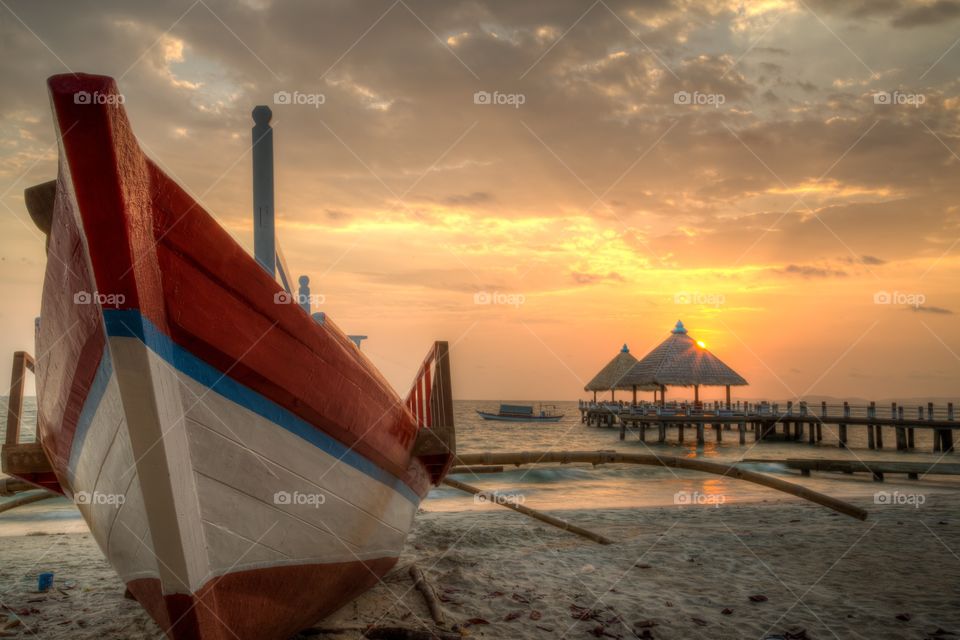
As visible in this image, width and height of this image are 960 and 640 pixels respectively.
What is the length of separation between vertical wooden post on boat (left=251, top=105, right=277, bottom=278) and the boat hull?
1258mm

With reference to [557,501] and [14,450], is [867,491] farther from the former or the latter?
[14,450]

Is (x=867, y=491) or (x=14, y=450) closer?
(x=14, y=450)

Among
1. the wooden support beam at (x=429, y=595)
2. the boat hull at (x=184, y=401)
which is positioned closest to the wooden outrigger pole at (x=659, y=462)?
the wooden support beam at (x=429, y=595)

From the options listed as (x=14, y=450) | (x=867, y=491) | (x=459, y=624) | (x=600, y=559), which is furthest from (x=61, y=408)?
(x=867, y=491)

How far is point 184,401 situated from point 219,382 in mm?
196

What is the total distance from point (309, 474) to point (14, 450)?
2.93 metres

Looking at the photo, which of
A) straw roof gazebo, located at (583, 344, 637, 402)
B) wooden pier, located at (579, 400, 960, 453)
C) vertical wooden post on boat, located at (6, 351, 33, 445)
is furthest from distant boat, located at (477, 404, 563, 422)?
vertical wooden post on boat, located at (6, 351, 33, 445)

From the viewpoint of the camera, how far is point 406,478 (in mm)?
4980

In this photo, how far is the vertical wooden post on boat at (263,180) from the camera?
4.22 metres

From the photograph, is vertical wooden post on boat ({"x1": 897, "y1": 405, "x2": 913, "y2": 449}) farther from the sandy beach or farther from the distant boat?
the distant boat

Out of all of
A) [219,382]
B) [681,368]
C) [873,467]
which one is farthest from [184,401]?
[681,368]

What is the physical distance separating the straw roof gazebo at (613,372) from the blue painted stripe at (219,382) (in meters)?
38.3

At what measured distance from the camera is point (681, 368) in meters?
35.6

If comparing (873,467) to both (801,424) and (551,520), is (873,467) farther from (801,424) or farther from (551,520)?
(801,424)
